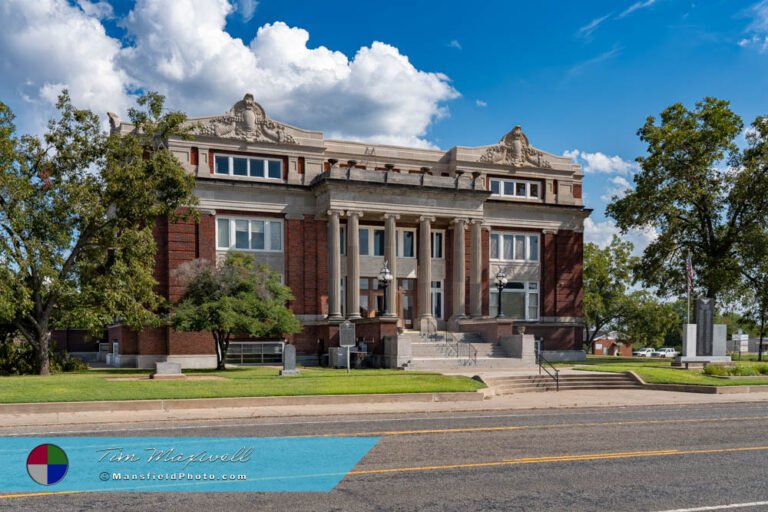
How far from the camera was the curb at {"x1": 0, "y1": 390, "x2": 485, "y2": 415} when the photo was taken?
714 inches

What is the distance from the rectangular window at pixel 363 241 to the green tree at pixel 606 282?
34180 mm

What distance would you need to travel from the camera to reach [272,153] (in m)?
43.1

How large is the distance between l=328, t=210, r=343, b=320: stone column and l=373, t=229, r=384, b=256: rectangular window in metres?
3.95

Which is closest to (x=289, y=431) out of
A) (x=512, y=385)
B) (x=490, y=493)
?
(x=490, y=493)

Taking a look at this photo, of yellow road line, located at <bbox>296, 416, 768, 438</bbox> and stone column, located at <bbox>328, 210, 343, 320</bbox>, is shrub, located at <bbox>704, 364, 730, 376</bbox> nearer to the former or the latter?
yellow road line, located at <bbox>296, 416, 768, 438</bbox>

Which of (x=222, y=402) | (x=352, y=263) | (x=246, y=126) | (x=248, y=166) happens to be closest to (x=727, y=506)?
(x=222, y=402)

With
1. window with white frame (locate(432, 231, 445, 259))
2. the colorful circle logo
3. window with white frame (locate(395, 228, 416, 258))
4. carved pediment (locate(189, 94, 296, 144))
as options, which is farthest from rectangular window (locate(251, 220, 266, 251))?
the colorful circle logo

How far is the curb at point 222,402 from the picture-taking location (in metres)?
18.1

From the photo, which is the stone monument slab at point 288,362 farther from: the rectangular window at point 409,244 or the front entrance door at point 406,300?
the rectangular window at point 409,244

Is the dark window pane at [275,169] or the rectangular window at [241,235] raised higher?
the dark window pane at [275,169]

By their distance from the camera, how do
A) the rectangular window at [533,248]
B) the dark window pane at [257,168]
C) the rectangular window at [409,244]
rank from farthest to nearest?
the rectangular window at [533,248], the rectangular window at [409,244], the dark window pane at [257,168]

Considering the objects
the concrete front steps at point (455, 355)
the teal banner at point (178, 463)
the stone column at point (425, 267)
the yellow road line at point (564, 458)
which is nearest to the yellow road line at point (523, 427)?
the teal banner at point (178, 463)

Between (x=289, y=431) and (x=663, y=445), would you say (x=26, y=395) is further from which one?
(x=663, y=445)

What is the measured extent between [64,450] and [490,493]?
7396mm
